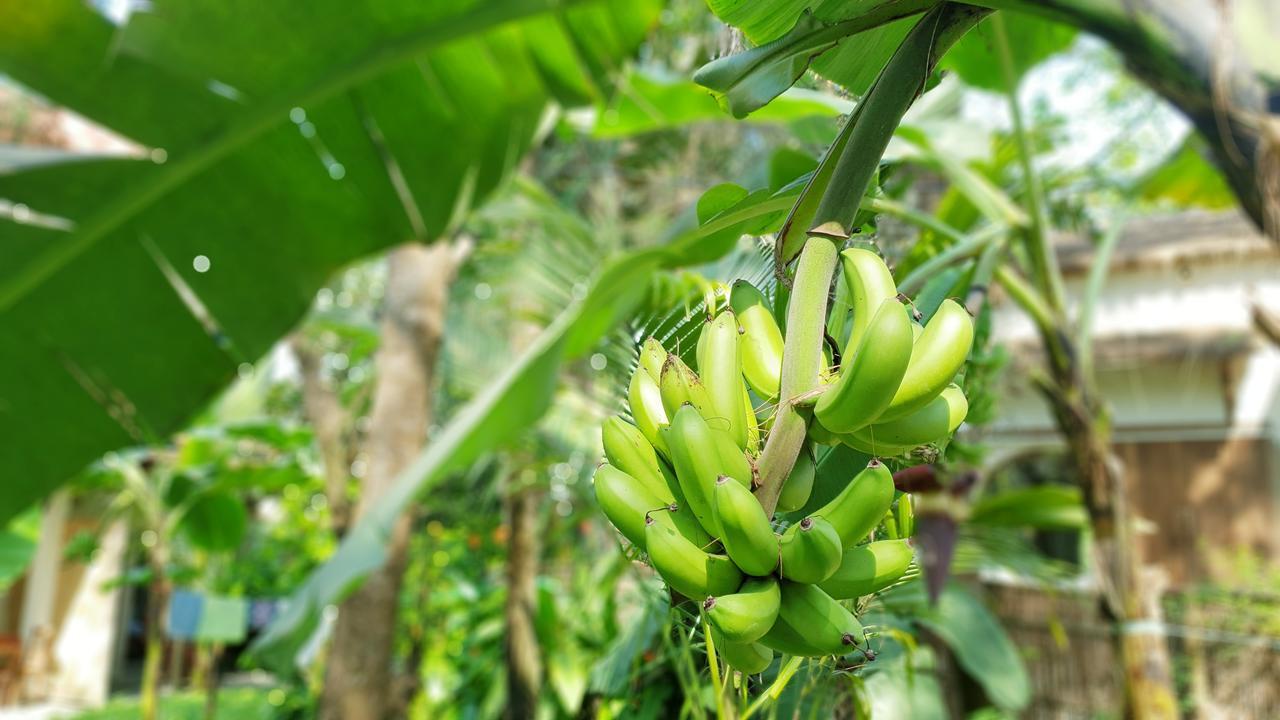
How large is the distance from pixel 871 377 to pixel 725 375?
3.3 inches

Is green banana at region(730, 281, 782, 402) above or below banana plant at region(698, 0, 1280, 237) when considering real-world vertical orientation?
below

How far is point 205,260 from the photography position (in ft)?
7.21

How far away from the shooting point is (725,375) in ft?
1.42

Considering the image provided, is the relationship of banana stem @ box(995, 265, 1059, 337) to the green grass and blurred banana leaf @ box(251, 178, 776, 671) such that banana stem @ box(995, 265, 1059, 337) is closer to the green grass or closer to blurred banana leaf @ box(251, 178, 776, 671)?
blurred banana leaf @ box(251, 178, 776, 671)

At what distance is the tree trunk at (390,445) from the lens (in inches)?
99.2

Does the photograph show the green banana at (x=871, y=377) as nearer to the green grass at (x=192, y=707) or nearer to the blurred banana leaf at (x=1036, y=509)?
the blurred banana leaf at (x=1036, y=509)

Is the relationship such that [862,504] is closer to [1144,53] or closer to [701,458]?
[701,458]

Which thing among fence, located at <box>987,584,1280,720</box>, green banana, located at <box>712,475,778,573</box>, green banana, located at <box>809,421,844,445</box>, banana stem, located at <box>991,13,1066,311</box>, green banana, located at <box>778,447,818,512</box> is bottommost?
fence, located at <box>987,584,1280,720</box>

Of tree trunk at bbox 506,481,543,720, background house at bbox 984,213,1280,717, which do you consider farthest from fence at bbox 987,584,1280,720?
tree trunk at bbox 506,481,543,720

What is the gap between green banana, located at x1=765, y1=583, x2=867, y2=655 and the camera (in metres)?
0.38

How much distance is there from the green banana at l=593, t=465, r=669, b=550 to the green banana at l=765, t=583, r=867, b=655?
0.23ft

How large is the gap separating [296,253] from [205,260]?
208mm

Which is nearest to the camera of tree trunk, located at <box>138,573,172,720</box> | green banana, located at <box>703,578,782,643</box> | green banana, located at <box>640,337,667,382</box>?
green banana, located at <box>703,578,782,643</box>

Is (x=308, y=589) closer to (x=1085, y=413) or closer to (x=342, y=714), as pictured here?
(x=342, y=714)
